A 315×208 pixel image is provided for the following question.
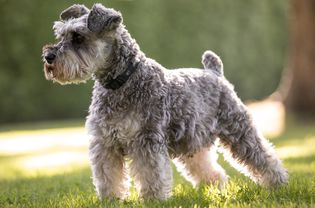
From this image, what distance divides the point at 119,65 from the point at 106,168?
94 centimetres

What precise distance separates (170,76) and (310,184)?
1746 mm

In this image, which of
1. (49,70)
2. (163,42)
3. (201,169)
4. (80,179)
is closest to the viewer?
(49,70)

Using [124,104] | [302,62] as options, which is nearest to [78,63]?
[124,104]

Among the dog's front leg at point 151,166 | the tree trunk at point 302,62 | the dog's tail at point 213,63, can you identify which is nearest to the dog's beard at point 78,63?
the dog's front leg at point 151,166

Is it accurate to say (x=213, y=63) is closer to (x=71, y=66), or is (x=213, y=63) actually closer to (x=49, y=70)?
(x=71, y=66)

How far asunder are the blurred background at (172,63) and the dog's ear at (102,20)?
15.9ft

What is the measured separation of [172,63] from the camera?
2027 centimetres

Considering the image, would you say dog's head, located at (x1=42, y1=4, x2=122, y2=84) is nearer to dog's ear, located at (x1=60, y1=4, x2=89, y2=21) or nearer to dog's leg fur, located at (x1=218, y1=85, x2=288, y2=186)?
dog's ear, located at (x1=60, y1=4, x2=89, y2=21)

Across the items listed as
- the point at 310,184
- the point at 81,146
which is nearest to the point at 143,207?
the point at 310,184

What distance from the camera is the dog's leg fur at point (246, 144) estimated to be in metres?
6.27

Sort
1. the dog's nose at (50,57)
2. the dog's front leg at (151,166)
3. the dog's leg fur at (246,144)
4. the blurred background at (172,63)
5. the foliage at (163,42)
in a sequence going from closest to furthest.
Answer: the dog's front leg at (151,166) → the dog's nose at (50,57) → the dog's leg fur at (246,144) → the blurred background at (172,63) → the foliage at (163,42)

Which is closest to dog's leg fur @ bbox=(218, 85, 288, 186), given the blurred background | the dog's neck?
the dog's neck

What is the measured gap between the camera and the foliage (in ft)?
58.4

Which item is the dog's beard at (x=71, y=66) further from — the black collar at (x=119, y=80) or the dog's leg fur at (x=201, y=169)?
the dog's leg fur at (x=201, y=169)
